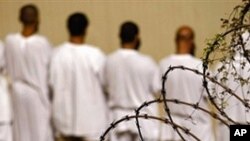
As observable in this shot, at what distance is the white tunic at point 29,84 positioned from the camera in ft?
21.0

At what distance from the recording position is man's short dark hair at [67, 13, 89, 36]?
641 cm

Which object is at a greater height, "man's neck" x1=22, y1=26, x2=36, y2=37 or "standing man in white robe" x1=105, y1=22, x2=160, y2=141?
"man's neck" x1=22, y1=26, x2=36, y2=37

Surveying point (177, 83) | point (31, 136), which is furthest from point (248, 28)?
point (31, 136)

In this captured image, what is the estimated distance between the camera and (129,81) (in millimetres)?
6336

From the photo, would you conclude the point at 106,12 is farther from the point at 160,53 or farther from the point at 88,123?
the point at 88,123

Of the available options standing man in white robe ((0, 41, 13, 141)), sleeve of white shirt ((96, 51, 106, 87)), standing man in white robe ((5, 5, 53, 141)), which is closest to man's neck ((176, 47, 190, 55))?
sleeve of white shirt ((96, 51, 106, 87))

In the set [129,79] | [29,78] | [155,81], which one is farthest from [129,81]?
[29,78]

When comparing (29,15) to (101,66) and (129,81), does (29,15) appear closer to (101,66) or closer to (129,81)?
(101,66)

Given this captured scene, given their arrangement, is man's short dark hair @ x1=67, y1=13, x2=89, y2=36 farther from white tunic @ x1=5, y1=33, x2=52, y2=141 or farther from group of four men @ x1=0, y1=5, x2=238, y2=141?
white tunic @ x1=5, y1=33, x2=52, y2=141

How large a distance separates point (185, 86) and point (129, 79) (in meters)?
0.40

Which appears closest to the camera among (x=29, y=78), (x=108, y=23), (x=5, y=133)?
(x=29, y=78)

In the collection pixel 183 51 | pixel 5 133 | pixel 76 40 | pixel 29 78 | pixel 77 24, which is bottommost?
pixel 5 133

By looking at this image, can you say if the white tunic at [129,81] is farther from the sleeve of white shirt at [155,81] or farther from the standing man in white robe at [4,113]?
the standing man in white robe at [4,113]

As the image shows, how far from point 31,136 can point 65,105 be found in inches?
14.5
